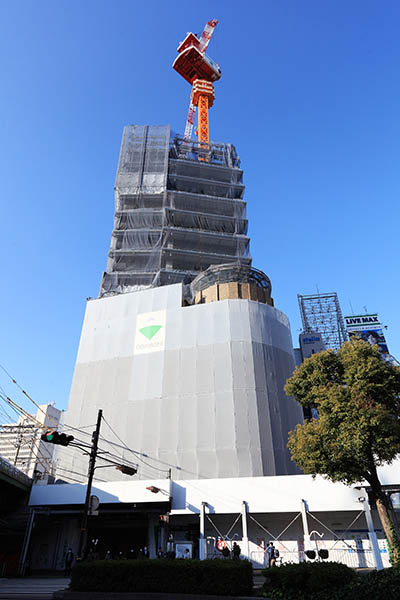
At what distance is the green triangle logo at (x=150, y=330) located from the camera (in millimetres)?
34062

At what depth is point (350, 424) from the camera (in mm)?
16359

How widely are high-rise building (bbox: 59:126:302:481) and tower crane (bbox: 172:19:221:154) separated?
34646 millimetres

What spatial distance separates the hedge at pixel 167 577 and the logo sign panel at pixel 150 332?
847 inches

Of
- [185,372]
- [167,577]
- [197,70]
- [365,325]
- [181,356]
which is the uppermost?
[197,70]

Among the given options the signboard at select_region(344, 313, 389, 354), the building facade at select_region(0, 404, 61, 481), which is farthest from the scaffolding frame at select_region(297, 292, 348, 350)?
the building facade at select_region(0, 404, 61, 481)

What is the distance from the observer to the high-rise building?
27.8 meters

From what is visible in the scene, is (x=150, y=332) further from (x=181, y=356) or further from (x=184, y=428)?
(x=184, y=428)

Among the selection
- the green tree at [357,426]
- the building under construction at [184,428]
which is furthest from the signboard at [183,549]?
the green tree at [357,426]

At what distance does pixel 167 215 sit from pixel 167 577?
41.2 m

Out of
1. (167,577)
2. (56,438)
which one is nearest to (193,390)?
(56,438)

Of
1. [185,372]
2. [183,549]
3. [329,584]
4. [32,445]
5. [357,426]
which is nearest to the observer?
[329,584]

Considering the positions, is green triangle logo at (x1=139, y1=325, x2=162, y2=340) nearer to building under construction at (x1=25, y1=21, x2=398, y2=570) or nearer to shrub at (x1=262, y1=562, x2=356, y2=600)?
building under construction at (x1=25, y1=21, x2=398, y2=570)

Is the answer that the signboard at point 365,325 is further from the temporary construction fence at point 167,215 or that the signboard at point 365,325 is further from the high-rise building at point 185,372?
the high-rise building at point 185,372

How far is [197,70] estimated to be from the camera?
237 feet
